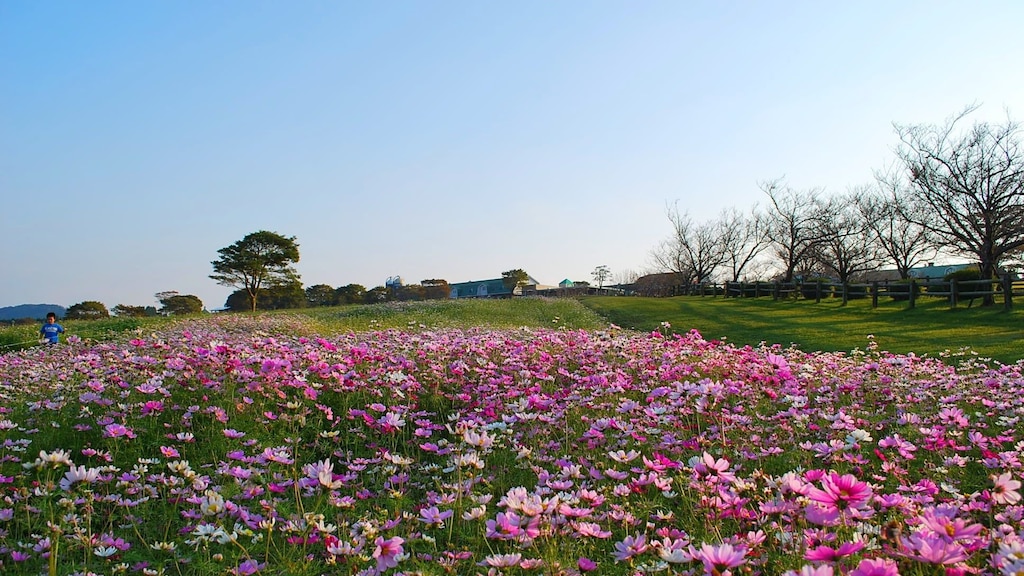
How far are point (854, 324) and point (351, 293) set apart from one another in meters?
36.4

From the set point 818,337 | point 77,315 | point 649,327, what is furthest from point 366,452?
point 77,315

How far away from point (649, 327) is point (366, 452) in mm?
15253

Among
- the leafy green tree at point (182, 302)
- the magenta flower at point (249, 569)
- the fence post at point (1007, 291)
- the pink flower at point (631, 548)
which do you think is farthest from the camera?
the leafy green tree at point (182, 302)

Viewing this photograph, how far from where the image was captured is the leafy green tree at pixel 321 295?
47.3m

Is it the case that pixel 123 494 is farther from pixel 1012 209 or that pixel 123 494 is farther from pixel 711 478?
pixel 1012 209

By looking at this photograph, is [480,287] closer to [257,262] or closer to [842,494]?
[257,262]

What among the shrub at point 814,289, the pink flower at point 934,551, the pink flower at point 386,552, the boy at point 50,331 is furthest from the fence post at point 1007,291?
the boy at point 50,331

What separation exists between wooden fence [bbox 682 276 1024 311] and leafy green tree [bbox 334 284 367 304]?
2458cm

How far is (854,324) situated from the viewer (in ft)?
56.7

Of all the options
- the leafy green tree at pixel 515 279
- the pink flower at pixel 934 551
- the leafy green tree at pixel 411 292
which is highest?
the leafy green tree at pixel 515 279

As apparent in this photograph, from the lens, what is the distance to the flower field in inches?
81.6

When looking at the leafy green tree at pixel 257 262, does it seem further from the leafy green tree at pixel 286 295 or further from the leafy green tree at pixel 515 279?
the leafy green tree at pixel 515 279

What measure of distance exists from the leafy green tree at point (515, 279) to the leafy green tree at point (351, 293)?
19571 millimetres

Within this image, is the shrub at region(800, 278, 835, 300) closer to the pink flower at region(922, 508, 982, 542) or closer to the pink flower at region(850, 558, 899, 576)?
the pink flower at region(922, 508, 982, 542)
